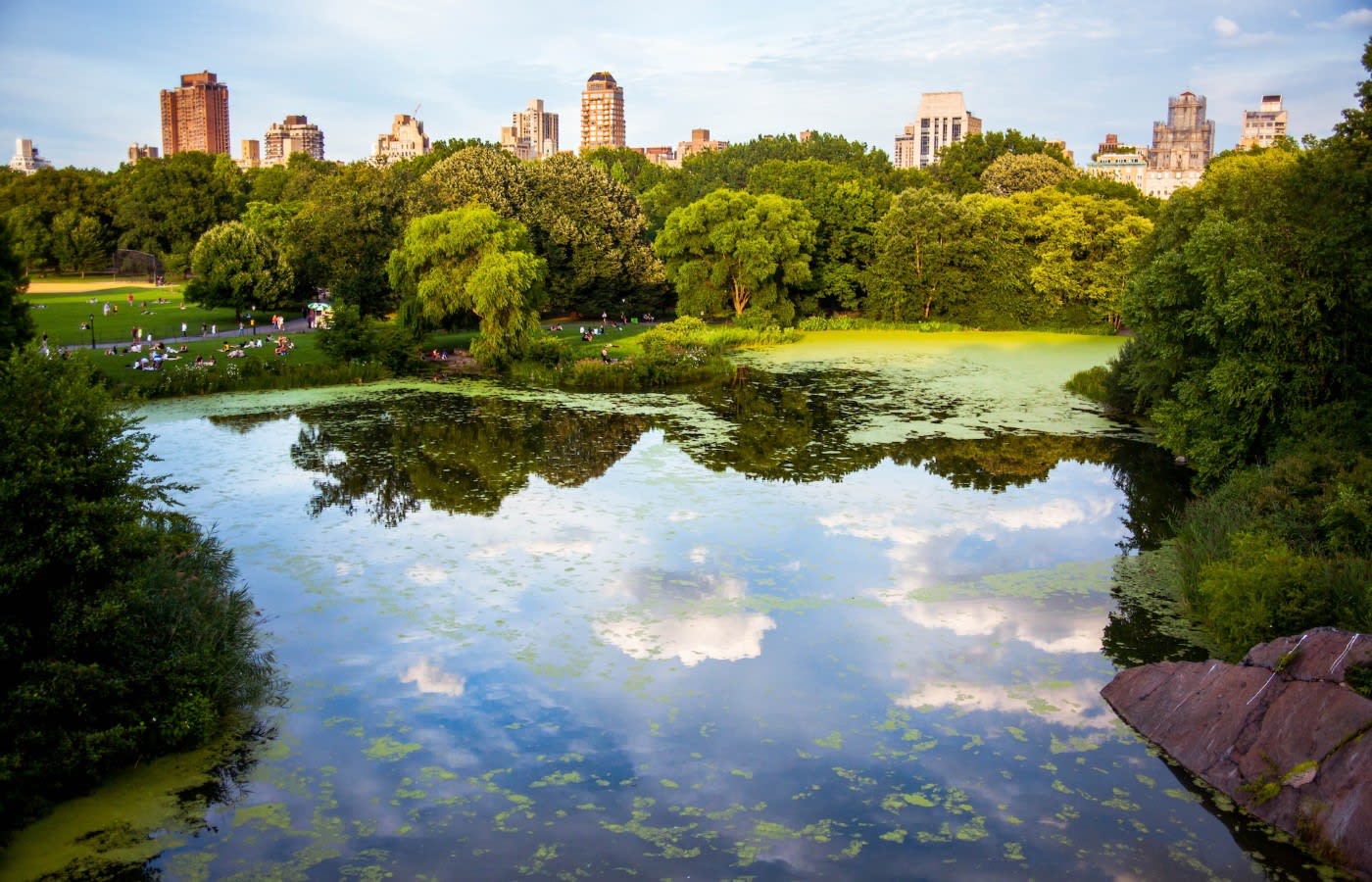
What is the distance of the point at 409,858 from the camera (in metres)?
7.59

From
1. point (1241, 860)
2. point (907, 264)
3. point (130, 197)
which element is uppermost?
point (130, 197)

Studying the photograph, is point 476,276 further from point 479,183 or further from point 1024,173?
point 1024,173

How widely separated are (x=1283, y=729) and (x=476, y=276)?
26395 mm

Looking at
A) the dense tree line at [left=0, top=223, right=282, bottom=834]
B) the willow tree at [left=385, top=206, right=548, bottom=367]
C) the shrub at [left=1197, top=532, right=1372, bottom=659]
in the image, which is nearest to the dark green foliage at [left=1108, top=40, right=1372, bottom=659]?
the shrub at [left=1197, top=532, right=1372, bottom=659]

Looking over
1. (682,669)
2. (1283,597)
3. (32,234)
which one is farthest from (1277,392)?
(32,234)

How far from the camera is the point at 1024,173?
5809 centimetres

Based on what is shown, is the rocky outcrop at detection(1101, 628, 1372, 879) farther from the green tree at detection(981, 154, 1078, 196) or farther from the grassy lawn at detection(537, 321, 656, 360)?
the green tree at detection(981, 154, 1078, 196)

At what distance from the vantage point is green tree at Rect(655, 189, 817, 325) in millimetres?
44000

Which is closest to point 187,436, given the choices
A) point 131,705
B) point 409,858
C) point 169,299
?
point 131,705

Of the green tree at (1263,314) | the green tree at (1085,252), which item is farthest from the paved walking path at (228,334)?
the green tree at (1085,252)

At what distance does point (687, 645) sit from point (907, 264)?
3772 centimetres

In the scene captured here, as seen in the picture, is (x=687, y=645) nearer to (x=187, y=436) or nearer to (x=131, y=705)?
(x=131, y=705)

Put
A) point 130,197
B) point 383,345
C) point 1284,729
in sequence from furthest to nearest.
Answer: point 130,197, point 383,345, point 1284,729

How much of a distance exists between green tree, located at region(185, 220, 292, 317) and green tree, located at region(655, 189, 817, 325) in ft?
50.0
